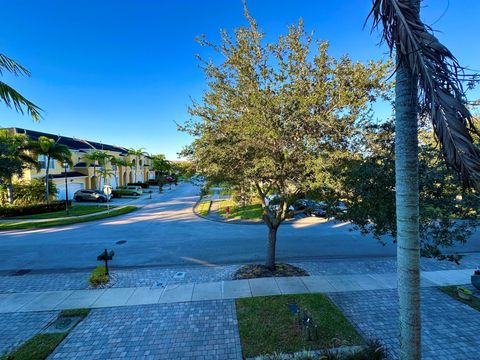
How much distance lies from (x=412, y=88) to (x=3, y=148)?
1096 inches

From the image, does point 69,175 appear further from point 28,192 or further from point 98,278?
point 98,278

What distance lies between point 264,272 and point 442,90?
27.6 ft

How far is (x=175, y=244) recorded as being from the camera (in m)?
13.6

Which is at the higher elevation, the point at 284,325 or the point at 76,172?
the point at 76,172

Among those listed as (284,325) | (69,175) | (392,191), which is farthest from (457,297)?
(69,175)

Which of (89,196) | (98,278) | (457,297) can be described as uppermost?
(89,196)

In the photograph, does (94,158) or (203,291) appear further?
(94,158)

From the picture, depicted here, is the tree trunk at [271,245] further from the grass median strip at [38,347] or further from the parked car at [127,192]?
the parked car at [127,192]

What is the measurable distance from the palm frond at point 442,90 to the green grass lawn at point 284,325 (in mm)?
4837

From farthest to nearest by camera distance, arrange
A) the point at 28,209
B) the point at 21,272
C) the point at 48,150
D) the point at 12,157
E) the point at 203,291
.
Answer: the point at 48,150
the point at 28,209
the point at 12,157
the point at 21,272
the point at 203,291

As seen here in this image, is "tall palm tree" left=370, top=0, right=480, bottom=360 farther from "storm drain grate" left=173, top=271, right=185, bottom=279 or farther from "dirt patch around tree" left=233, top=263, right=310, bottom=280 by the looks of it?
"storm drain grate" left=173, top=271, right=185, bottom=279

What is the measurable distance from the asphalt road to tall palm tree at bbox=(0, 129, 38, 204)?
6.45 metres

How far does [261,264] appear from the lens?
406 inches

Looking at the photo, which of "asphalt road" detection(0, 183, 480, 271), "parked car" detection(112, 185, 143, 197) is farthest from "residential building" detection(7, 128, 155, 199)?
"asphalt road" detection(0, 183, 480, 271)
